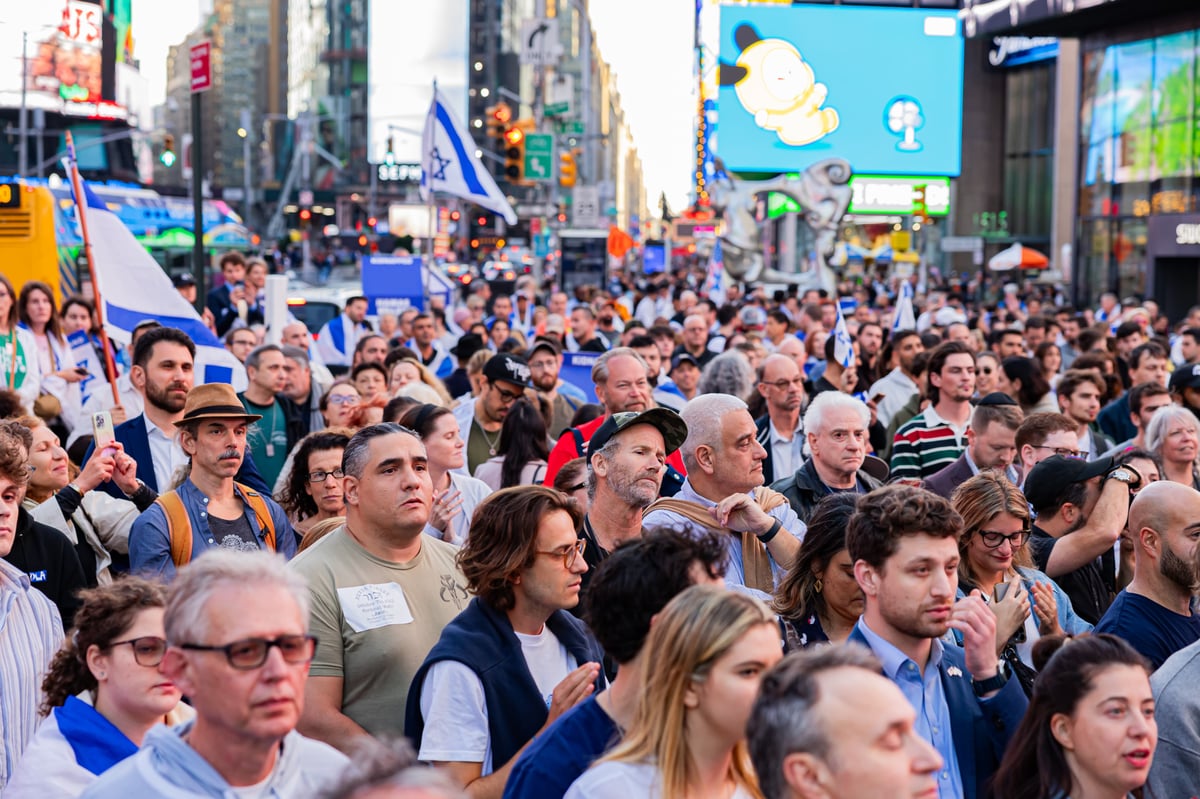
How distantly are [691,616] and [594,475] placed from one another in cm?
278

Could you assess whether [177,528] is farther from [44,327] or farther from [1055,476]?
[44,327]

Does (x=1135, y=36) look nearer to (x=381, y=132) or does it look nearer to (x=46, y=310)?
(x=46, y=310)

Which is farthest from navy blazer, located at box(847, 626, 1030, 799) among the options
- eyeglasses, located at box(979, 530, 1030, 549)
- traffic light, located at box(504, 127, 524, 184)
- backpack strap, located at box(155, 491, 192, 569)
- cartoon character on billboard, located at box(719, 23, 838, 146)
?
cartoon character on billboard, located at box(719, 23, 838, 146)

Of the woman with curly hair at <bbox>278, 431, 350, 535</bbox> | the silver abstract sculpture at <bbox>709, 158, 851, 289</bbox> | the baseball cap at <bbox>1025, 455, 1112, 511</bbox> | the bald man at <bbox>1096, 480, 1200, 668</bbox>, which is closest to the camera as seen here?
the bald man at <bbox>1096, 480, 1200, 668</bbox>

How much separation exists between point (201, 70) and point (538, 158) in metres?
23.1

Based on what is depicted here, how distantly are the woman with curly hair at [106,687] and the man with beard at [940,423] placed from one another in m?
5.87

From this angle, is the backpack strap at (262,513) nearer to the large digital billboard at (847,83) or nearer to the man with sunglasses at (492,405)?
the man with sunglasses at (492,405)

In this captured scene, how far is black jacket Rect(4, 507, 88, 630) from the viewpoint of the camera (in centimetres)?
Result: 570

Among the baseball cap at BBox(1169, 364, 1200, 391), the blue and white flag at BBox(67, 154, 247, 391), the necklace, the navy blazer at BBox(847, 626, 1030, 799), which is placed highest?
the blue and white flag at BBox(67, 154, 247, 391)


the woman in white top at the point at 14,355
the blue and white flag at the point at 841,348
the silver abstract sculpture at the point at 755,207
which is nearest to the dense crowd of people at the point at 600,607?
the woman in white top at the point at 14,355

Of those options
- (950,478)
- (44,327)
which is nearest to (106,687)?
(950,478)

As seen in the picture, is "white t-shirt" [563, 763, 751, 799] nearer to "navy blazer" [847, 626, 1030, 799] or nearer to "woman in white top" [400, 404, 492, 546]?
"navy blazer" [847, 626, 1030, 799]

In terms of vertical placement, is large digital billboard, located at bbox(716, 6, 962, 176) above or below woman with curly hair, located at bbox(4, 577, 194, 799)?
above

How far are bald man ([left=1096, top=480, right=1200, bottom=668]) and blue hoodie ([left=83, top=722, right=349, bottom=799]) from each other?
121 inches
